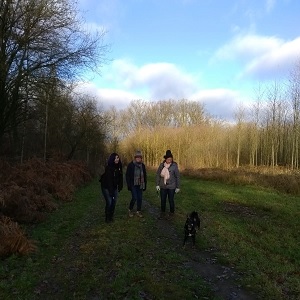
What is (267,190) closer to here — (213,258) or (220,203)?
(220,203)

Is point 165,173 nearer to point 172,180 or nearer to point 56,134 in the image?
point 172,180

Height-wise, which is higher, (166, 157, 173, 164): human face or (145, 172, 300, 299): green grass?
(166, 157, 173, 164): human face

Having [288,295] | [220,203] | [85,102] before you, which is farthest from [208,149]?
[288,295]

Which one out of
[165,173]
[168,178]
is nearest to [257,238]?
[168,178]

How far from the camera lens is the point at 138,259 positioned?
754 centimetres

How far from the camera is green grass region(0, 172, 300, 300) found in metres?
5.97

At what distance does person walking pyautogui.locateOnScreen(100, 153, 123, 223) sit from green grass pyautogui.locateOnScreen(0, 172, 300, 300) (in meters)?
0.44

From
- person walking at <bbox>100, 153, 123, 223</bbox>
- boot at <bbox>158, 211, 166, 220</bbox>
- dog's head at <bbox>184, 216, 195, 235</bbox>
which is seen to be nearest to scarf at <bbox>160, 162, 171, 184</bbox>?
boot at <bbox>158, 211, 166, 220</bbox>

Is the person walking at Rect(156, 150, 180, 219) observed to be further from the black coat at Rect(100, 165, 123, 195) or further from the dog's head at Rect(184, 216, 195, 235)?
the dog's head at Rect(184, 216, 195, 235)

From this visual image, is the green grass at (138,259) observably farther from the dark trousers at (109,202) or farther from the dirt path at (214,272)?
the dark trousers at (109,202)

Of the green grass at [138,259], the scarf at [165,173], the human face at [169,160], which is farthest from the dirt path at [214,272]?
the human face at [169,160]

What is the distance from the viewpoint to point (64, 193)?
17766 millimetres

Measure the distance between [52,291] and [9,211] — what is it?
5820 millimetres

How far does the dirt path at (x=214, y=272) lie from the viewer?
19.7 ft
